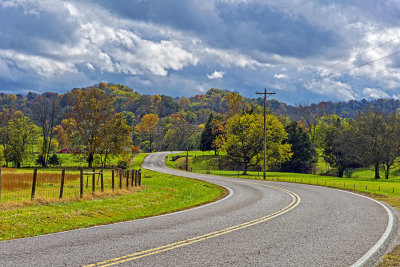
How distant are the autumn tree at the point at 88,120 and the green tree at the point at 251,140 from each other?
80.9 feet

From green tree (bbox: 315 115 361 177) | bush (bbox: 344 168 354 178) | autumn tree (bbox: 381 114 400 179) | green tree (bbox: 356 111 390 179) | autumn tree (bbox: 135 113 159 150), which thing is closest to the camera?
autumn tree (bbox: 381 114 400 179)

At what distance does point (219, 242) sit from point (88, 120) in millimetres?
58023

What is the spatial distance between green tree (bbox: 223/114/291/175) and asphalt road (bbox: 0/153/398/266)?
43.7 m

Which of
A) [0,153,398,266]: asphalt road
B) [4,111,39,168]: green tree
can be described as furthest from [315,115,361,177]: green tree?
[4,111,39,168]: green tree

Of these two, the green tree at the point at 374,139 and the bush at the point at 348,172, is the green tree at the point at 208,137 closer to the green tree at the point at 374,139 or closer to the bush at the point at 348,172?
the bush at the point at 348,172

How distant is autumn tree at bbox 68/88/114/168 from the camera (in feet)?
201

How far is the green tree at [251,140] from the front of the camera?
188 ft

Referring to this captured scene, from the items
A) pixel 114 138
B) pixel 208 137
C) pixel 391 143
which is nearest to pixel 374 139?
pixel 391 143

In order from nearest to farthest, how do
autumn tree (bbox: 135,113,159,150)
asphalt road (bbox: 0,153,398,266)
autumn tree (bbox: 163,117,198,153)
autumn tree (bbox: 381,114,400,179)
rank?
asphalt road (bbox: 0,153,398,266)
autumn tree (bbox: 381,114,400,179)
autumn tree (bbox: 163,117,198,153)
autumn tree (bbox: 135,113,159,150)

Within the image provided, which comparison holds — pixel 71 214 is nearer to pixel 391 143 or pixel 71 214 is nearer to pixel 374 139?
pixel 391 143

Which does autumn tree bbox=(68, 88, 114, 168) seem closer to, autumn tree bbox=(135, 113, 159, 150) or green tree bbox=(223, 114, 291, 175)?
green tree bbox=(223, 114, 291, 175)

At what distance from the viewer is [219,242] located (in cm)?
886

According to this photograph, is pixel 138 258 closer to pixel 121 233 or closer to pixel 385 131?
pixel 121 233

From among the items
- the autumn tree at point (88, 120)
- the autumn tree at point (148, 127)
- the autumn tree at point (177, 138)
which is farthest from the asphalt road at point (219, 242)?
the autumn tree at point (148, 127)
